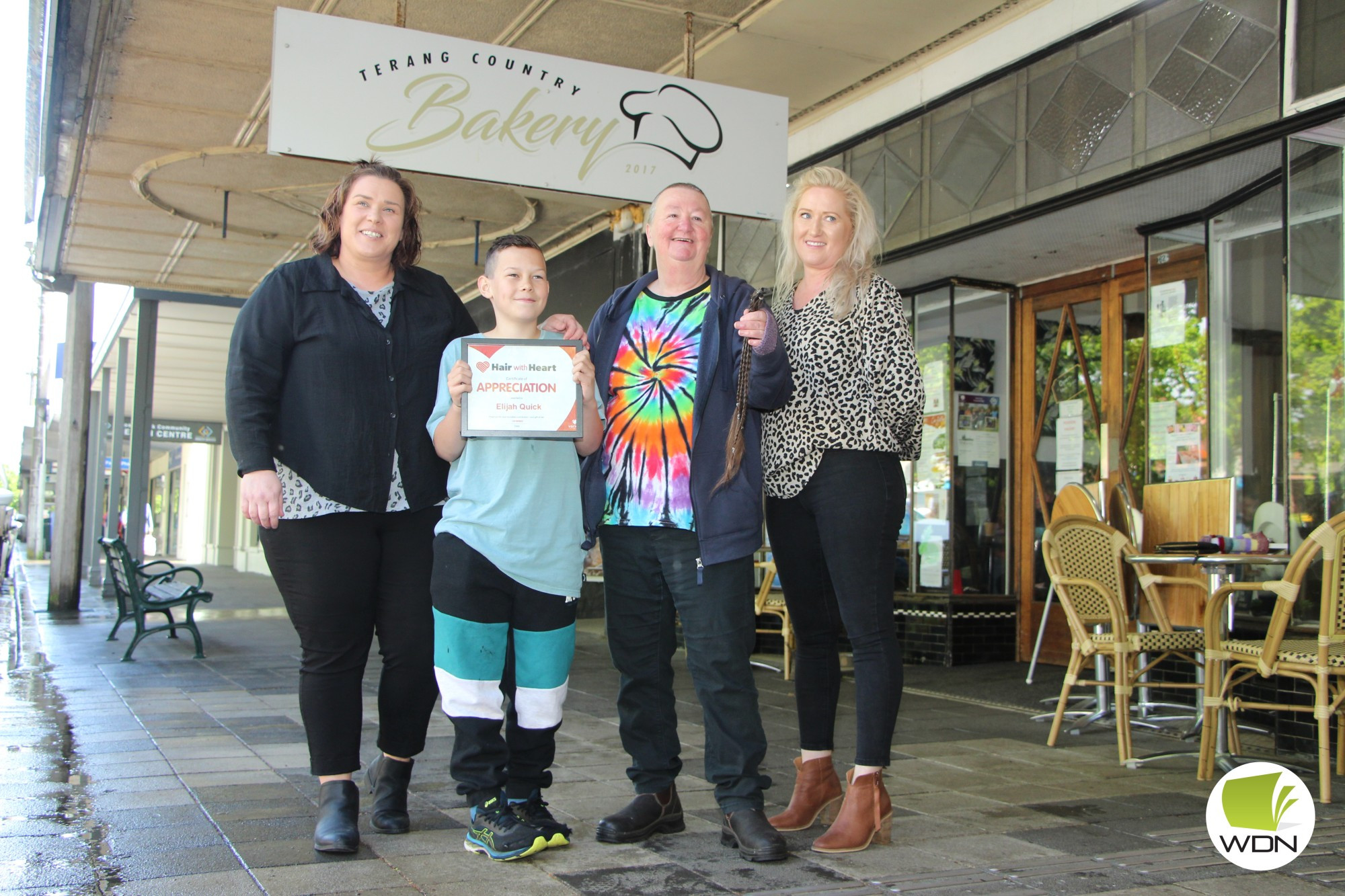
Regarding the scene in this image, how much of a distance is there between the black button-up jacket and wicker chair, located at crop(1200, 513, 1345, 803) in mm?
2624

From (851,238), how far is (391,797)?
6.14ft

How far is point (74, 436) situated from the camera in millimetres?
12094

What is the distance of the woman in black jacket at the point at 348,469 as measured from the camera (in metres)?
2.70

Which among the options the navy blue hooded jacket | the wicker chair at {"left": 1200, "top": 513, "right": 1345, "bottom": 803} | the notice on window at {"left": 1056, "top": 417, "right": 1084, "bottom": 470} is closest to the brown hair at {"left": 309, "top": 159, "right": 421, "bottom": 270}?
the navy blue hooded jacket

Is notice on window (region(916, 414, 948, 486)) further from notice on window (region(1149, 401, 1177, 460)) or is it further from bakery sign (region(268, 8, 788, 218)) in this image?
bakery sign (region(268, 8, 788, 218))

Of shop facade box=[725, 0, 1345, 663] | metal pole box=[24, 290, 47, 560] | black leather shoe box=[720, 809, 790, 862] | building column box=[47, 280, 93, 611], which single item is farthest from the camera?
metal pole box=[24, 290, 47, 560]

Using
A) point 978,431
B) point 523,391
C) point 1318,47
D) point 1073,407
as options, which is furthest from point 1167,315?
point 523,391

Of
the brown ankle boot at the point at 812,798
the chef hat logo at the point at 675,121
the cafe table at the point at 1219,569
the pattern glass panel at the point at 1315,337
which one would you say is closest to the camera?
the brown ankle boot at the point at 812,798

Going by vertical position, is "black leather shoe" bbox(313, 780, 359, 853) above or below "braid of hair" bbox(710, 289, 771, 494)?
below

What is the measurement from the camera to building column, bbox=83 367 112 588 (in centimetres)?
1507

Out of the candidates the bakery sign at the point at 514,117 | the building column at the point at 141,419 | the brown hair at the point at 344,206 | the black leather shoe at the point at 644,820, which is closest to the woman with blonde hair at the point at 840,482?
the black leather shoe at the point at 644,820

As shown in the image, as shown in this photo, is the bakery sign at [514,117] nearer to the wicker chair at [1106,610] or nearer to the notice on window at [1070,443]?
the wicker chair at [1106,610]

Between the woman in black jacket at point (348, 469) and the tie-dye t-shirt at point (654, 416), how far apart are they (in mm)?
198

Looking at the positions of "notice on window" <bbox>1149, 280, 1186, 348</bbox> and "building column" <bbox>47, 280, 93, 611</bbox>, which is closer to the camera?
"notice on window" <bbox>1149, 280, 1186, 348</bbox>
